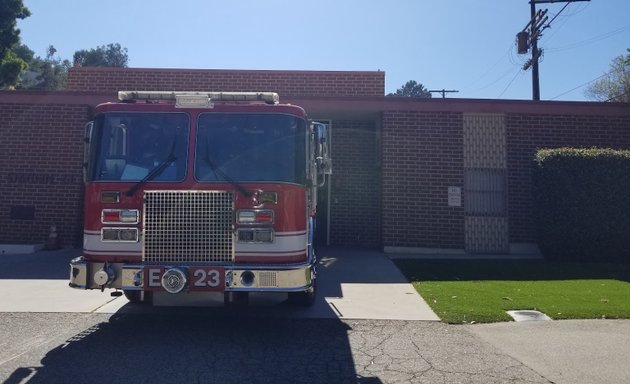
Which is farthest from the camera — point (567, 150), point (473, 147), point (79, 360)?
point (473, 147)

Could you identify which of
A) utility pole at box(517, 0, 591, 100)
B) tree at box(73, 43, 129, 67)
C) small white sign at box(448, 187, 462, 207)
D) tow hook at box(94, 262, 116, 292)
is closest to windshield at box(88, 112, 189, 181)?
tow hook at box(94, 262, 116, 292)

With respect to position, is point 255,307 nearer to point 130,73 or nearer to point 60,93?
point 60,93

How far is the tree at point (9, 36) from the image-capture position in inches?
1049

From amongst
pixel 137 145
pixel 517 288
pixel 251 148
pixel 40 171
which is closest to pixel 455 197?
pixel 517 288

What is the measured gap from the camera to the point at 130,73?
47.6 feet

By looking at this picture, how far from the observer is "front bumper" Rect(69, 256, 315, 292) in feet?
17.1

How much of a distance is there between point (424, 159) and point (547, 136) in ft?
9.80

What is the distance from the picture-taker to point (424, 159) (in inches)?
474

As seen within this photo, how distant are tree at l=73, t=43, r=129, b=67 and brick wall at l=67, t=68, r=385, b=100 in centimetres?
5702

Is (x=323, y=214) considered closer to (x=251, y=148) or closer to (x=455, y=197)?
(x=455, y=197)

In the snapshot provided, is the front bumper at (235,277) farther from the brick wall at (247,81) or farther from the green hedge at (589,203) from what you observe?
the brick wall at (247,81)

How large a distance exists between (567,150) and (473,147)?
2047mm

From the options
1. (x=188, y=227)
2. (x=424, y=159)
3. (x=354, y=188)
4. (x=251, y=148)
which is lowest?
(x=188, y=227)

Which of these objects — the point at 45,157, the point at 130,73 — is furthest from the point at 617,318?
the point at 130,73
